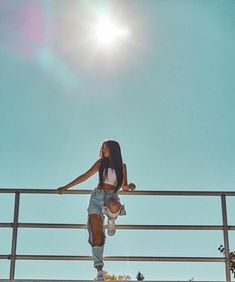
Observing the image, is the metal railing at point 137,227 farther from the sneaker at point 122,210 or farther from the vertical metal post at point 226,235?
the sneaker at point 122,210

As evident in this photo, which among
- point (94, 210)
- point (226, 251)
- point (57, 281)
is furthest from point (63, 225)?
point (226, 251)

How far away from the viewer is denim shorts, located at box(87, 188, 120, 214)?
650 cm

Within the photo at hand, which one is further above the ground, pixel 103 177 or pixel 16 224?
pixel 103 177

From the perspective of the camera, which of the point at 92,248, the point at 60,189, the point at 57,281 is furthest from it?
the point at 60,189

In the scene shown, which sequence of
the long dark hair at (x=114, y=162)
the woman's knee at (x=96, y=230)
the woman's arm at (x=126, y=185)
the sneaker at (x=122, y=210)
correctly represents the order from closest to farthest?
the woman's knee at (x=96, y=230) → the sneaker at (x=122, y=210) → the long dark hair at (x=114, y=162) → the woman's arm at (x=126, y=185)

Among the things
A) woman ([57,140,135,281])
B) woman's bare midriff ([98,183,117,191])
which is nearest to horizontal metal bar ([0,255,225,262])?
woman ([57,140,135,281])

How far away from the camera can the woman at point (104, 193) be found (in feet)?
20.9

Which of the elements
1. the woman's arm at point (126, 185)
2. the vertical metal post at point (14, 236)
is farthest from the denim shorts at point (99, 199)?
the vertical metal post at point (14, 236)

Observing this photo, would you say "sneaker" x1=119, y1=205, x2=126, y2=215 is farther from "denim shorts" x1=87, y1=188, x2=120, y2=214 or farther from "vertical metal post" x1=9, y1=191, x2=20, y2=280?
"vertical metal post" x1=9, y1=191, x2=20, y2=280

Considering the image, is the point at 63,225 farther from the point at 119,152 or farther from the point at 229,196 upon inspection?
the point at 229,196

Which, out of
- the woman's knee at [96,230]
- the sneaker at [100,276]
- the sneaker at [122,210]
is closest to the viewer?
the sneaker at [100,276]

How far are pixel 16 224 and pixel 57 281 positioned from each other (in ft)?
3.37

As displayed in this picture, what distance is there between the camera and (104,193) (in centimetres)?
656

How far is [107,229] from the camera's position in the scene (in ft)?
21.6
